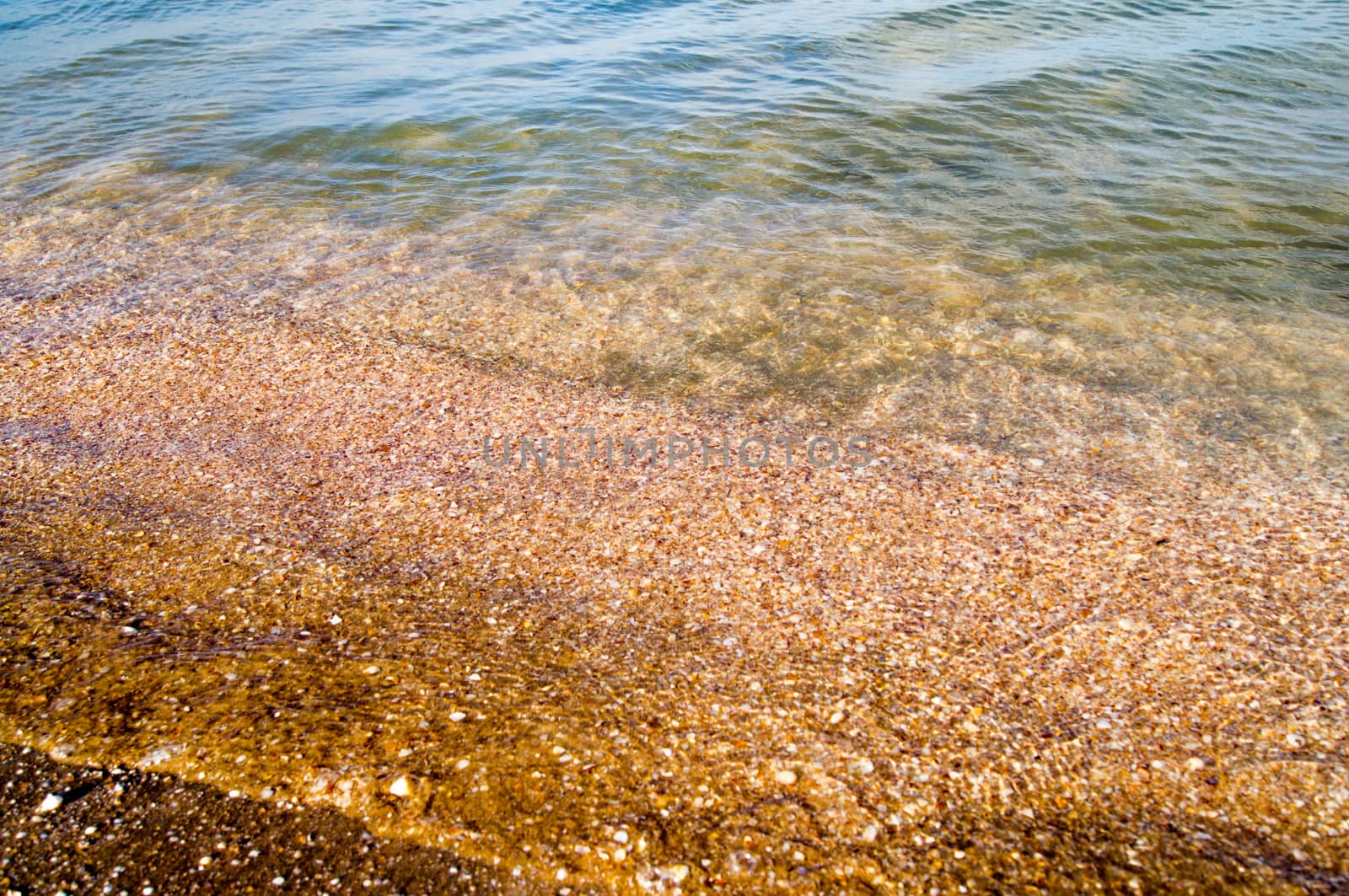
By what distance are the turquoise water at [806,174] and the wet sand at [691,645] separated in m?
1.37

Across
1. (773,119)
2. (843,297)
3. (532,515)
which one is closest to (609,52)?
(773,119)

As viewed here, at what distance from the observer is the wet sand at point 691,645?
2580mm

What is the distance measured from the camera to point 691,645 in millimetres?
3299

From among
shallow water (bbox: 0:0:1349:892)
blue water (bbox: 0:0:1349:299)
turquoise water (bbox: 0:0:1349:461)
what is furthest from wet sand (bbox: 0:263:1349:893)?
blue water (bbox: 0:0:1349:299)

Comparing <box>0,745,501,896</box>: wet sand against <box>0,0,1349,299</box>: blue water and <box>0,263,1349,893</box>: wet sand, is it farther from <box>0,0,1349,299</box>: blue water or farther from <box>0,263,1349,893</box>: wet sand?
<box>0,0,1349,299</box>: blue water

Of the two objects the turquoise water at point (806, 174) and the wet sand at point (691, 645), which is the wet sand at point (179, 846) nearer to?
the wet sand at point (691, 645)

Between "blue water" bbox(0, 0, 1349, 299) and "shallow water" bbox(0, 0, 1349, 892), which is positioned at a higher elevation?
"blue water" bbox(0, 0, 1349, 299)

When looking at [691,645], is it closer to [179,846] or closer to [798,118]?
[179,846]

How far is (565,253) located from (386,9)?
14.3 m

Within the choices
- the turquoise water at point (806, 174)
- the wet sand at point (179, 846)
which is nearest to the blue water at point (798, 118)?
the turquoise water at point (806, 174)

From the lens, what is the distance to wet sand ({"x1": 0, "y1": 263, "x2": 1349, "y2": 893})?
8.46ft

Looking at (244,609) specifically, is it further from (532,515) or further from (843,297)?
(843,297)

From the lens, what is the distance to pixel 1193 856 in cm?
251

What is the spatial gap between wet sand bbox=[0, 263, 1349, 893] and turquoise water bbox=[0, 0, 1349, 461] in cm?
A: 137
